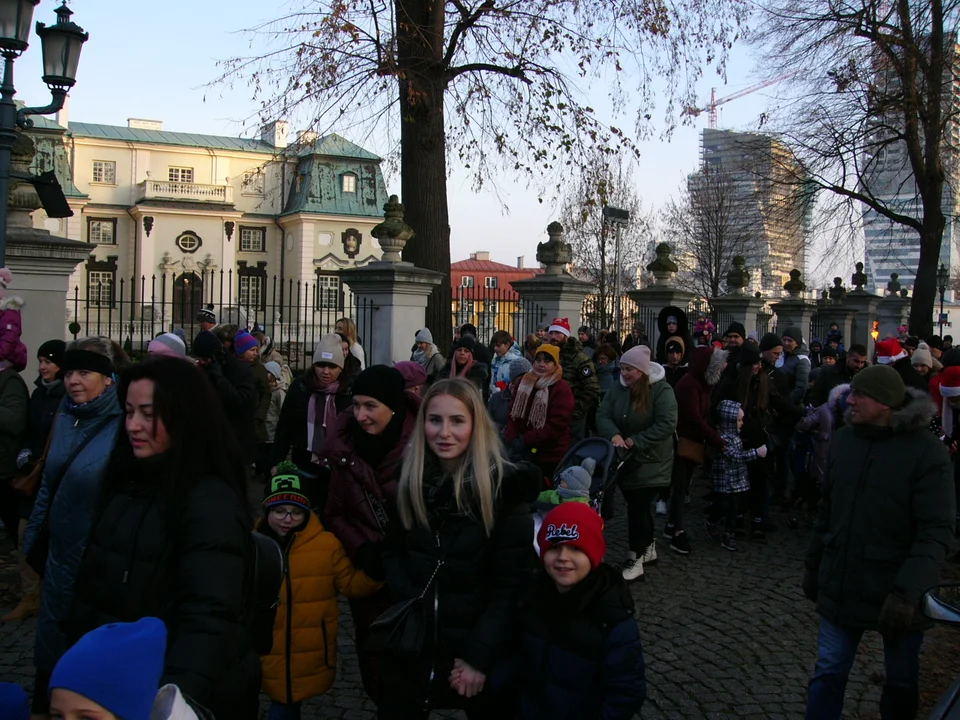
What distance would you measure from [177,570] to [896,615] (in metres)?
2.95

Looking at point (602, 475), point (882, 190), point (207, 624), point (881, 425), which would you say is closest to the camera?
point (207, 624)

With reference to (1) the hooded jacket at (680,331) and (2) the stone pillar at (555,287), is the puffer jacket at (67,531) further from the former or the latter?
(2) the stone pillar at (555,287)

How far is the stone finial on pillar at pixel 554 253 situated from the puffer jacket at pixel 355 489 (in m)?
Answer: 11.9

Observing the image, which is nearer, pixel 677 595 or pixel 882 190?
pixel 677 595

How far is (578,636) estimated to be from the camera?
3363 mm

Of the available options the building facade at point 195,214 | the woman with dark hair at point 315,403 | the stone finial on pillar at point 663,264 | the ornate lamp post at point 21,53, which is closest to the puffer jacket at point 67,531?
the woman with dark hair at point 315,403

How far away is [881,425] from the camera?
4.11m

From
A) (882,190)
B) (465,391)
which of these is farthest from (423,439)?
(882,190)

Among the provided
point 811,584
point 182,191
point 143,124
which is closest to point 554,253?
point 811,584

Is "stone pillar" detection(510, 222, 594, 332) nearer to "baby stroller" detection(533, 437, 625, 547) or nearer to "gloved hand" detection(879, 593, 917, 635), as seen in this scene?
"baby stroller" detection(533, 437, 625, 547)

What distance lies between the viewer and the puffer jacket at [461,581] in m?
3.41

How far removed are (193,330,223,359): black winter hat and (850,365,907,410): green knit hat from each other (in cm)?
486

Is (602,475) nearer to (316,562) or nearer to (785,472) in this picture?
(316,562)

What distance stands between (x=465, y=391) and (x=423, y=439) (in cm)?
26
